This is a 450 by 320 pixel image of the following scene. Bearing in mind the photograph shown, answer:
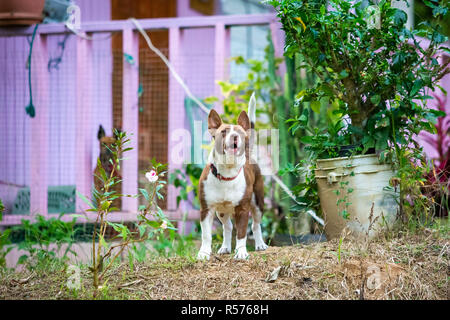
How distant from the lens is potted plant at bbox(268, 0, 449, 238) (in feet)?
9.40

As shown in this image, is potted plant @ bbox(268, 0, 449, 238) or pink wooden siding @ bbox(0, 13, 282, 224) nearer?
potted plant @ bbox(268, 0, 449, 238)

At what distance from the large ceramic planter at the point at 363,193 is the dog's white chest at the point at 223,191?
588 mm

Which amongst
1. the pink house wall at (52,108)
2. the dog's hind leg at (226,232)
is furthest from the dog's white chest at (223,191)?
the pink house wall at (52,108)

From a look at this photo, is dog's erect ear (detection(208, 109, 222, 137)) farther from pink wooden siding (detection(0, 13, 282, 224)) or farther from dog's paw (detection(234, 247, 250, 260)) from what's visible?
pink wooden siding (detection(0, 13, 282, 224))

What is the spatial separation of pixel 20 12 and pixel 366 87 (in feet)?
10.9

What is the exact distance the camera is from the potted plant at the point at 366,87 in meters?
2.87

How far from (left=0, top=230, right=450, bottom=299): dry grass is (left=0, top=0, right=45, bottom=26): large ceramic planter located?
8.86 feet

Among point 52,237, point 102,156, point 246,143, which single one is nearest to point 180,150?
point 102,156

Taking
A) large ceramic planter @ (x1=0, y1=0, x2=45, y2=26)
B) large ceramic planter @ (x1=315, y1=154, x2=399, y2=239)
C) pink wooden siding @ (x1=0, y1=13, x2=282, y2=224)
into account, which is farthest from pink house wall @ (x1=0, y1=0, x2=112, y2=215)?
large ceramic planter @ (x1=315, y1=154, x2=399, y2=239)

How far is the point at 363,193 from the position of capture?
2949 mm

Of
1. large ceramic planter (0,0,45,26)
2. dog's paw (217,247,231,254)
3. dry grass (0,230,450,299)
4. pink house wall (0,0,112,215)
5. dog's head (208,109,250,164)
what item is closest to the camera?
dry grass (0,230,450,299)

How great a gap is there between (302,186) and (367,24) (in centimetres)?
115
